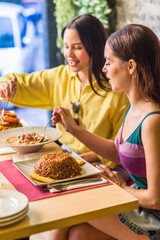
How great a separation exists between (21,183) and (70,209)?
307 millimetres

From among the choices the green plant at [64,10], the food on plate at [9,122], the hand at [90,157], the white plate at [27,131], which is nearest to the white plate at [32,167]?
the white plate at [27,131]

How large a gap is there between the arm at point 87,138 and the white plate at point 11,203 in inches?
28.2

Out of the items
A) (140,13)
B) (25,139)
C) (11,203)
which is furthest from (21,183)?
(140,13)

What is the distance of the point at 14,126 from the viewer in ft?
6.93

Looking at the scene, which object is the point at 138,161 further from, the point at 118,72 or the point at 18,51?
the point at 18,51

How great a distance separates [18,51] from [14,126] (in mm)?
2340

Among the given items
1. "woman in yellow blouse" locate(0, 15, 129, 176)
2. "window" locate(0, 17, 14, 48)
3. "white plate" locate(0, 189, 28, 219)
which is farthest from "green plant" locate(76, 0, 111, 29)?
"white plate" locate(0, 189, 28, 219)

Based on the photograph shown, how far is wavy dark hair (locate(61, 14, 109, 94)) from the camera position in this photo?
235cm

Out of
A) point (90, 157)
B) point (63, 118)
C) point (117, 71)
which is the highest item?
point (117, 71)

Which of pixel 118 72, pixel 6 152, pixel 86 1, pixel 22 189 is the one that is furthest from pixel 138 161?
pixel 86 1

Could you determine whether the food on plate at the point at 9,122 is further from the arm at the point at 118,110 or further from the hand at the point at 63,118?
the arm at the point at 118,110

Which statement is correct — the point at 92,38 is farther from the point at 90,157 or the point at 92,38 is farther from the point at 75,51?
the point at 90,157

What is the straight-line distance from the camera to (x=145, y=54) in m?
1.54

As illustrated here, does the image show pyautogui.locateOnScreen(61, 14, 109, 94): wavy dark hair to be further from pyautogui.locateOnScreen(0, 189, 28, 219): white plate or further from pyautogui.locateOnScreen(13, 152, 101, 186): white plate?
pyautogui.locateOnScreen(0, 189, 28, 219): white plate
